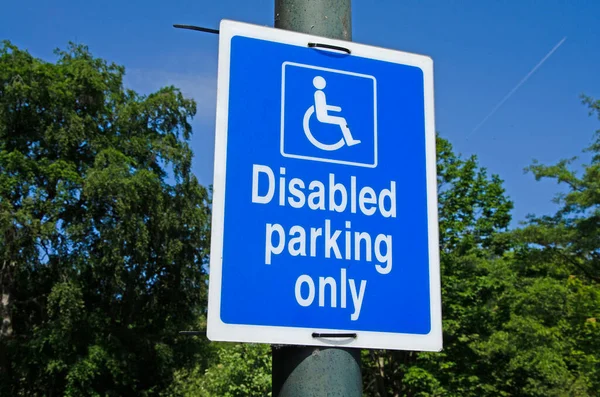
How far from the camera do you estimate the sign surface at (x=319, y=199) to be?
82.8 inches

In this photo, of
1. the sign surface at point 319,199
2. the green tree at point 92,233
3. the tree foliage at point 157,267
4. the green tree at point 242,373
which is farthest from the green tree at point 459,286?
the sign surface at point 319,199

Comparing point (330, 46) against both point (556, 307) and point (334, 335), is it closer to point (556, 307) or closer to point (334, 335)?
point (334, 335)

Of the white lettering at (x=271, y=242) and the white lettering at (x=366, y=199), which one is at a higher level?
the white lettering at (x=366, y=199)

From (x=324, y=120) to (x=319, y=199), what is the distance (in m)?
0.29

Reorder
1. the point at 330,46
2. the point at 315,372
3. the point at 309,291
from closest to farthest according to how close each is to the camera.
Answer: the point at 315,372, the point at 309,291, the point at 330,46

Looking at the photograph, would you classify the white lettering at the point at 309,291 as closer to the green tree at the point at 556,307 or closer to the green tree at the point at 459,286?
the green tree at the point at 556,307

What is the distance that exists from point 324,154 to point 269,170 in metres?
0.19

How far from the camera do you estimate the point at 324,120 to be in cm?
236

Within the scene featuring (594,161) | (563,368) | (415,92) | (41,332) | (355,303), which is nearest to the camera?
(355,303)

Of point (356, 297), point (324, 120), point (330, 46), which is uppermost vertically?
point (330, 46)

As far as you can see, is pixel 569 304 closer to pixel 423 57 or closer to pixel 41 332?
pixel 41 332

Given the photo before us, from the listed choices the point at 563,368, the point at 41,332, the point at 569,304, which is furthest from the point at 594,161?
the point at 41,332

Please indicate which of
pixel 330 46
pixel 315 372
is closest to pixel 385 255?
pixel 315 372

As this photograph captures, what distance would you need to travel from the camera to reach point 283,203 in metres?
2.19
